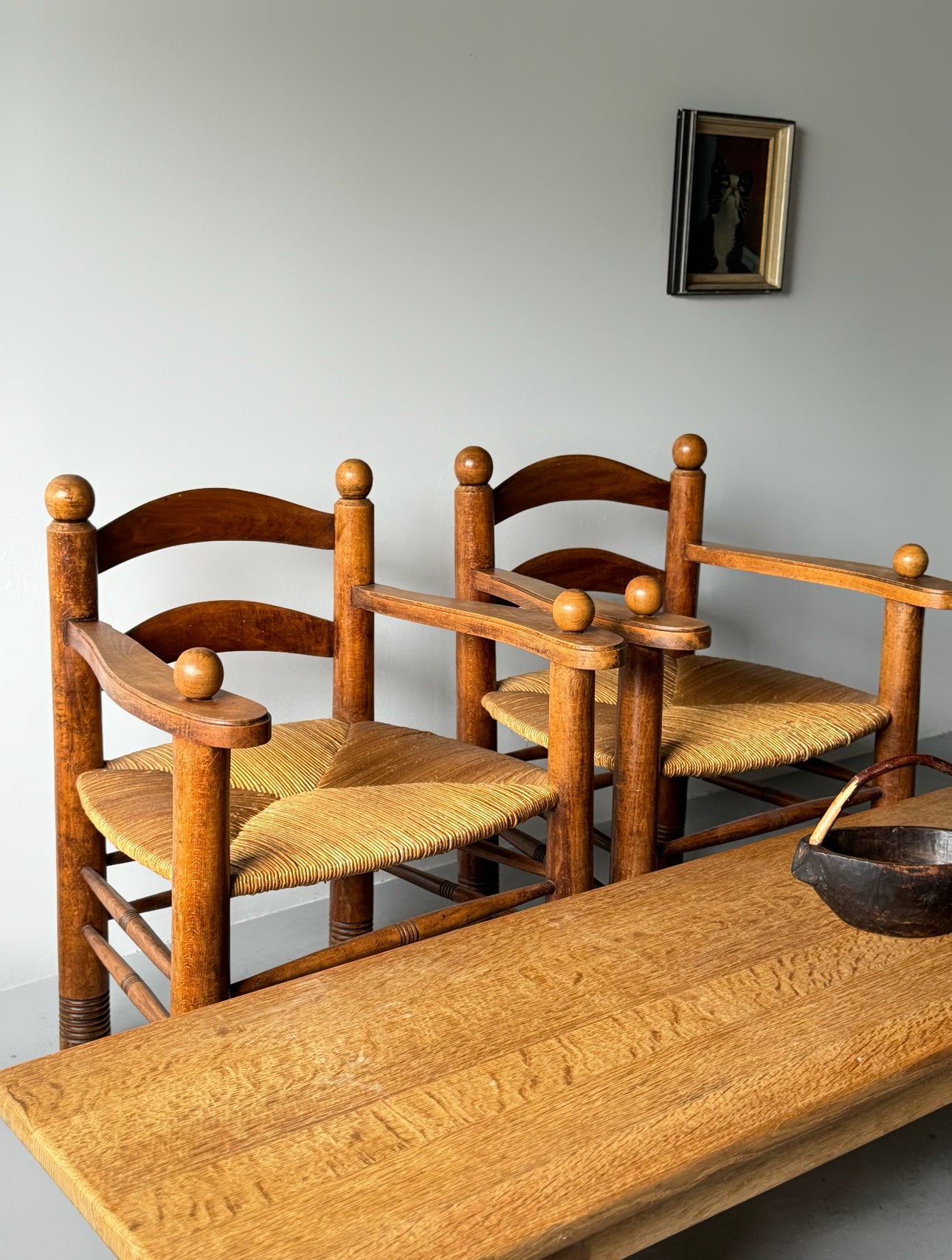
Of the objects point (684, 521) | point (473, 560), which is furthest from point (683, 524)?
point (473, 560)

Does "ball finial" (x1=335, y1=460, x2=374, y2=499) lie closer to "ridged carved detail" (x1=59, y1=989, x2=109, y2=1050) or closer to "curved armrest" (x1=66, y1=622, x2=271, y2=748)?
"curved armrest" (x1=66, y1=622, x2=271, y2=748)

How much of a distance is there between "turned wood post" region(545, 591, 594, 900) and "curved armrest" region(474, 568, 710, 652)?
94 mm

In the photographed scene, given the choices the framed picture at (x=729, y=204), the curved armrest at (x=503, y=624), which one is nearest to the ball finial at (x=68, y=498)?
the curved armrest at (x=503, y=624)

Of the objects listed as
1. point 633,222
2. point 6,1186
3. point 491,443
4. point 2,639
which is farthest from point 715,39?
point 6,1186

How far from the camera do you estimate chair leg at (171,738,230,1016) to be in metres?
1.32

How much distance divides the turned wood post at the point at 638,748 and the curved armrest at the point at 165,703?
0.56m

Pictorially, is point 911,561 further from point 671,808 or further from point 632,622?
point 671,808

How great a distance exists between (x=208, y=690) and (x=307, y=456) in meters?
0.95

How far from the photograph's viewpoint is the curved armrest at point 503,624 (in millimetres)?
1580

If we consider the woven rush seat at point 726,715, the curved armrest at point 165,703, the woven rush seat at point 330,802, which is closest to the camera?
the curved armrest at point 165,703

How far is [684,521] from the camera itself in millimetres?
2283

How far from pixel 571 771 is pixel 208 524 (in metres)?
0.61

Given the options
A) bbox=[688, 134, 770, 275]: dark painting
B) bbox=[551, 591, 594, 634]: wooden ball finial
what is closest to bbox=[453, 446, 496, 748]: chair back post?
bbox=[551, 591, 594, 634]: wooden ball finial

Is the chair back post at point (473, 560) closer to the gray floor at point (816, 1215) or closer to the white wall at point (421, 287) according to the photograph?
the white wall at point (421, 287)
